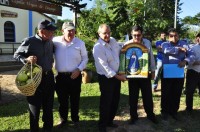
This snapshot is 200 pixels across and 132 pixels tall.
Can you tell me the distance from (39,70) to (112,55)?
1.36m

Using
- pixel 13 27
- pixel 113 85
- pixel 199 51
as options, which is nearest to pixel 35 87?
pixel 113 85

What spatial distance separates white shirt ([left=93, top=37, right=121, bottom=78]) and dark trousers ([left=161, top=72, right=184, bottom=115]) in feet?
4.34

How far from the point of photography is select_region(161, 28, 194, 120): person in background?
583 centimetres

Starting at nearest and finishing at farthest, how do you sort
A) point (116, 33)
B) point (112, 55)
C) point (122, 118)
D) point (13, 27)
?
point (112, 55)
point (122, 118)
point (116, 33)
point (13, 27)

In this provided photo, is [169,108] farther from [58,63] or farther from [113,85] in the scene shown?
[58,63]

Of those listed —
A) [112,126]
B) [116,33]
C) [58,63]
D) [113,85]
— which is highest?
[116,33]

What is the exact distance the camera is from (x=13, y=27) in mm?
22312

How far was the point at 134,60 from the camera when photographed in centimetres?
538

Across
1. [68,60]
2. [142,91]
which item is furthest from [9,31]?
[142,91]

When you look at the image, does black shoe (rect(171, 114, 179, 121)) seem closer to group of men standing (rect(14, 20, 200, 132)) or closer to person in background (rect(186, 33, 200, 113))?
group of men standing (rect(14, 20, 200, 132))

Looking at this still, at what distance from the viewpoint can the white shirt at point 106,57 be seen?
5.12 meters

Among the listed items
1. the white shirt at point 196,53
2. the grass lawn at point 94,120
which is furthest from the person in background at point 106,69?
the white shirt at point 196,53

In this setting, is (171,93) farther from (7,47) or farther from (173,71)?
(7,47)

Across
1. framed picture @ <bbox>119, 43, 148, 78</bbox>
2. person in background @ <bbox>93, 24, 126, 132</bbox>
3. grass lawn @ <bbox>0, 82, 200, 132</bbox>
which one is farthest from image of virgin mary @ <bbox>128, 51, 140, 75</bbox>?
grass lawn @ <bbox>0, 82, 200, 132</bbox>
